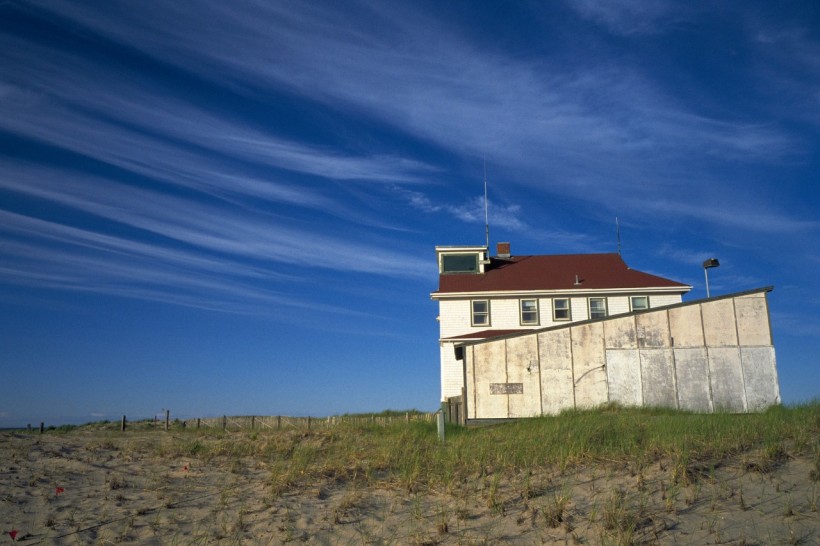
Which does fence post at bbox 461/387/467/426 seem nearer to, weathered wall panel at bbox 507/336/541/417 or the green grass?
weathered wall panel at bbox 507/336/541/417

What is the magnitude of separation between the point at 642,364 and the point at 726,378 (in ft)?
9.47

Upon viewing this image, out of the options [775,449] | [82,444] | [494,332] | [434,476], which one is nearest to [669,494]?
[775,449]

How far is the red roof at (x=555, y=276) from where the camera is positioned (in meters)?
33.0

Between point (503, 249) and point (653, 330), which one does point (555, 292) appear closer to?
point (503, 249)

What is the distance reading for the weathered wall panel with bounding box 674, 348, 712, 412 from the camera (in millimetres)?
20984

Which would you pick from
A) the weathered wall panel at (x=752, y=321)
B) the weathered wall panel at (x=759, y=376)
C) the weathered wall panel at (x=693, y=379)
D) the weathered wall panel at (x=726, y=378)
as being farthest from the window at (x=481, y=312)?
the weathered wall panel at (x=759, y=376)

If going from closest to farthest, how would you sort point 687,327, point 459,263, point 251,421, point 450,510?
point 450,510 → point 687,327 → point 251,421 → point 459,263

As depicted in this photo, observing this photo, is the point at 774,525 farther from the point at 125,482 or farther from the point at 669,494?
the point at 125,482

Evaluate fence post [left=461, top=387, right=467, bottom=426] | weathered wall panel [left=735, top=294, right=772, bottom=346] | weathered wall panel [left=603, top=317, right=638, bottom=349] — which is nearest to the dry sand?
fence post [left=461, top=387, right=467, bottom=426]

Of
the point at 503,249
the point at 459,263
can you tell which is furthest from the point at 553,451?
the point at 503,249

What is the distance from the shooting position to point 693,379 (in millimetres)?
21109

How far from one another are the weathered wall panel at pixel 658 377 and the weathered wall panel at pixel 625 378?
0.70 ft

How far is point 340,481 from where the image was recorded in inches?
446

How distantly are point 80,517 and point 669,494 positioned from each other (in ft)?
30.2
